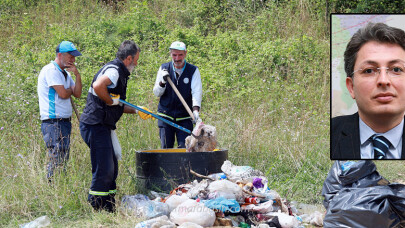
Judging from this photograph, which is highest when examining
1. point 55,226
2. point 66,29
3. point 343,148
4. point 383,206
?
point 66,29

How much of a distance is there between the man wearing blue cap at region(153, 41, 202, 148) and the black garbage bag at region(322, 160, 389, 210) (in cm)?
245

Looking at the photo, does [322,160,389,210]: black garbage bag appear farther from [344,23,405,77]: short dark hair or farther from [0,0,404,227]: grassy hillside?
[344,23,405,77]: short dark hair

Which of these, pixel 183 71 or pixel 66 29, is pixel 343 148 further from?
pixel 66 29

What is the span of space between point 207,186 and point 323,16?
27.0ft

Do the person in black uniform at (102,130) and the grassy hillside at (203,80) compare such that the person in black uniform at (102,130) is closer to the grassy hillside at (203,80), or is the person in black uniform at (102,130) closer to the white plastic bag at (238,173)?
the grassy hillside at (203,80)

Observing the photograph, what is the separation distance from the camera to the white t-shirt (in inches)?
235

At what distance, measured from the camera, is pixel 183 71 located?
679 cm

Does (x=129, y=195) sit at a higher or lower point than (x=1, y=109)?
lower

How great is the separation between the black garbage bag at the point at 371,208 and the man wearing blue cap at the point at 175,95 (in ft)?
8.95

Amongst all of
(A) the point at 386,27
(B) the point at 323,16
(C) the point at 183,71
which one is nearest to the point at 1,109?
(C) the point at 183,71

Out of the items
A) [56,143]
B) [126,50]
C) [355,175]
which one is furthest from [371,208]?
[56,143]

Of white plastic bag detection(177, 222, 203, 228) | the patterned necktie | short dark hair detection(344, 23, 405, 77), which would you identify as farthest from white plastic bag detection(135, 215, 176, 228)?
short dark hair detection(344, 23, 405, 77)

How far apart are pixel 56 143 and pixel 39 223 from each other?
110 centimetres

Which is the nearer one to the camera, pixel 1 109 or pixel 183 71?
pixel 183 71
